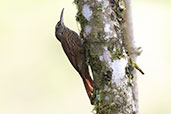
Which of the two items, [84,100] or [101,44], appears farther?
[84,100]

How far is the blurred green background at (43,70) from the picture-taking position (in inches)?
205

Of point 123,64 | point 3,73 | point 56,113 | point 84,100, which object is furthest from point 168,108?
point 123,64

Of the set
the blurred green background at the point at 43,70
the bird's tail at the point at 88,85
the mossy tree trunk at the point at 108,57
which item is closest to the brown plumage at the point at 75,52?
the bird's tail at the point at 88,85

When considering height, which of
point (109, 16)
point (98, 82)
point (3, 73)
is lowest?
point (3, 73)

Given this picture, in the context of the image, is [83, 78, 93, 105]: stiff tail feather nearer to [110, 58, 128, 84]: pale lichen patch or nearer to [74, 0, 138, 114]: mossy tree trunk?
[74, 0, 138, 114]: mossy tree trunk

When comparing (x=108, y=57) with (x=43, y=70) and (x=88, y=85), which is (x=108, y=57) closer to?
(x=88, y=85)

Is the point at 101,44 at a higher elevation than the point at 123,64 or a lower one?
higher

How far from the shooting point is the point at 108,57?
2.37 meters

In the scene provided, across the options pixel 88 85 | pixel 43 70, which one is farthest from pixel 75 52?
pixel 43 70

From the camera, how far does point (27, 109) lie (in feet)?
16.7

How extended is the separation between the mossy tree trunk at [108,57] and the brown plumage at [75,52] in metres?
0.36

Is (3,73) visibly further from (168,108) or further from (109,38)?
(109,38)

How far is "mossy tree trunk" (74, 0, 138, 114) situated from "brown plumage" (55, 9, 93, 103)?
1.18 feet

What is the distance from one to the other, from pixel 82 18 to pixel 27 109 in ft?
9.56
